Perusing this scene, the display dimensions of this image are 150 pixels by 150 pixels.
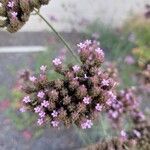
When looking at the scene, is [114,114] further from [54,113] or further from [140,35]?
[140,35]

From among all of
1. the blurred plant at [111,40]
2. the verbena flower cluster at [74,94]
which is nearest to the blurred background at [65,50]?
the blurred plant at [111,40]

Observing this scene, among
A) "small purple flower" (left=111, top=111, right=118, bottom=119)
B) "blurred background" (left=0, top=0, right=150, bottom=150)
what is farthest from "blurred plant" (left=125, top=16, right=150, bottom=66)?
"small purple flower" (left=111, top=111, right=118, bottom=119)

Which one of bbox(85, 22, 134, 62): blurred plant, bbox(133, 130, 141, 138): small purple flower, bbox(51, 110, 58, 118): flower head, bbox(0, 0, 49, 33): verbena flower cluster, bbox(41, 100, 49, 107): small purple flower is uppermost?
bbox(0, 0, 49, 33): verbena flower cluster

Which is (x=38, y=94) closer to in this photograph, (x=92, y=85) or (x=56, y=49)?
(x=92, y=85)

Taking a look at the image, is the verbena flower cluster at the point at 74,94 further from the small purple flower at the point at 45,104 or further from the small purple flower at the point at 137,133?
the small purple flower at the point at 137,133

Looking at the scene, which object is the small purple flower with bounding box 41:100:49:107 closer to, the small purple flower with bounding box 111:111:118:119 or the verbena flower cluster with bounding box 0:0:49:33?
the verbena flower cluster with bounding box 0:0:49:33
